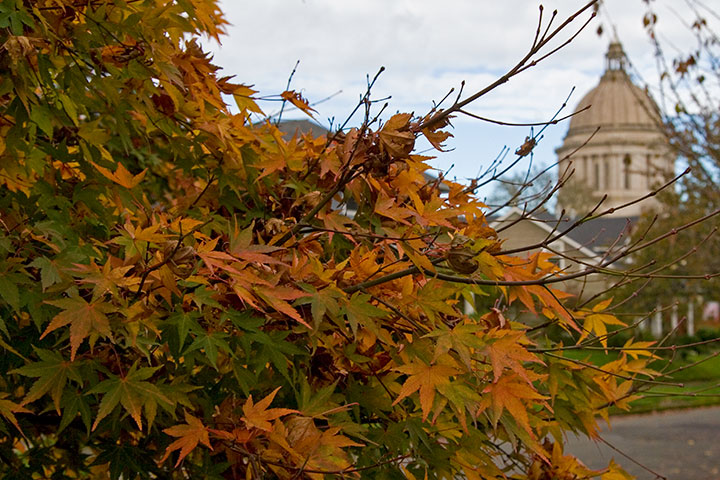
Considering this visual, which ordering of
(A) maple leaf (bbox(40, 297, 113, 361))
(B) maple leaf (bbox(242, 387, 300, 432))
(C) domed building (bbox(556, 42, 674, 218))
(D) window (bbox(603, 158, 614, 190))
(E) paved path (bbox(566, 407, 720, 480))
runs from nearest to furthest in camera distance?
1. (A) maple leaf (bbox(40, 297, 113, 361))
2. (B) maple leaf (bbox(242, 387, 300, 432))
3. (E) paved path (bbox(566, 407, 720, 480))
4. (C) domed building (bbox(556, 42, 674, 218))
5. (D) window (bbox(603, 158, 614, 190))

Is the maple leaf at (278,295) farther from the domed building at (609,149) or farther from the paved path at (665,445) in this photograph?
the domed building at (609,149)

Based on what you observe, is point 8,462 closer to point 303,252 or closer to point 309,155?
point 303,252

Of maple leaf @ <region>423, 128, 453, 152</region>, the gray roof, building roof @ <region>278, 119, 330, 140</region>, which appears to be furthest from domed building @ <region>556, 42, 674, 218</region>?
maple leaf @ <region>423, 128, 453, 152</region>

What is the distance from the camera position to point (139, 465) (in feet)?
6.40

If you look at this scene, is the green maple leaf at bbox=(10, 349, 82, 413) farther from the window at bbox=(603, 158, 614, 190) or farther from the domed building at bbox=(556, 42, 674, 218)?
the window at bbox=(603, 158, 614, 190)

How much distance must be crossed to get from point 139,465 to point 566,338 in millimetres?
21864

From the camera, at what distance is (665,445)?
39.7 ft

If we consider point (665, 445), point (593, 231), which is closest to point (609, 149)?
point (593, 231)

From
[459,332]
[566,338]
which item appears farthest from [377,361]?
[566,338]

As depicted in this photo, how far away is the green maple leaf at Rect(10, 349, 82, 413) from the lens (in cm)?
157

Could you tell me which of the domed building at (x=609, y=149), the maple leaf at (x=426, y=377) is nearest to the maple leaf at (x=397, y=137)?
the maple leaf at (x=426, y=377)

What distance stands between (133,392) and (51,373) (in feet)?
0.64

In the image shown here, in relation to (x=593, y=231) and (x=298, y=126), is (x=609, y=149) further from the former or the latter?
(x=298, y=126)

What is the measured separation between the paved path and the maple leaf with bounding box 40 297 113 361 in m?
8.56
